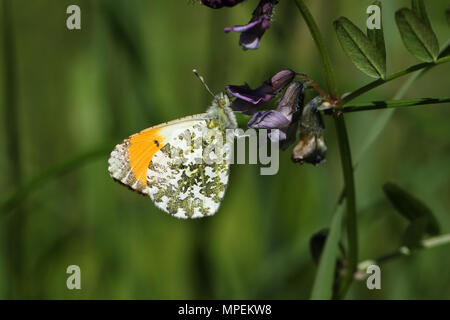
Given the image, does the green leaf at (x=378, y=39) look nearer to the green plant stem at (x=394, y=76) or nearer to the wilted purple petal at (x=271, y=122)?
the green plant stem at (x=394, y=76)

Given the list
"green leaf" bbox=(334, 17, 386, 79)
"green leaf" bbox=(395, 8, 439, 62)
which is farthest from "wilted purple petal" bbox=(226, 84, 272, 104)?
"green leaf" bbox=(395, 8, 439, 62)

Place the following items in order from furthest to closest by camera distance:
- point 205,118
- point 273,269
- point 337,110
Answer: point 273,269
point 205,118
point 337,110

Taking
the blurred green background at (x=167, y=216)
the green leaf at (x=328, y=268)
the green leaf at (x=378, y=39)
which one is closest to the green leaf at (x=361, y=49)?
the green leaf at (x=378, y=39)

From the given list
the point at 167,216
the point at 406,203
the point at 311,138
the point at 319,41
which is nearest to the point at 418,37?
the point at 319,41

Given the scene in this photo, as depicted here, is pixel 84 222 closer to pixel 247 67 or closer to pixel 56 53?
pixel 247 67

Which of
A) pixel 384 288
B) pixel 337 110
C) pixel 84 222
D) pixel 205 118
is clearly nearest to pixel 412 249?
pixel 337 110

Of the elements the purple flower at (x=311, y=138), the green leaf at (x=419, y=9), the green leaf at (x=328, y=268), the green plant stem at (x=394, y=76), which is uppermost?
the green leaf at (x=419, y=9)

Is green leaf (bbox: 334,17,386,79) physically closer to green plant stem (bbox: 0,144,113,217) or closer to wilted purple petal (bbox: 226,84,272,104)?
wilted purple petal (bbox: 226,84,272,104)
